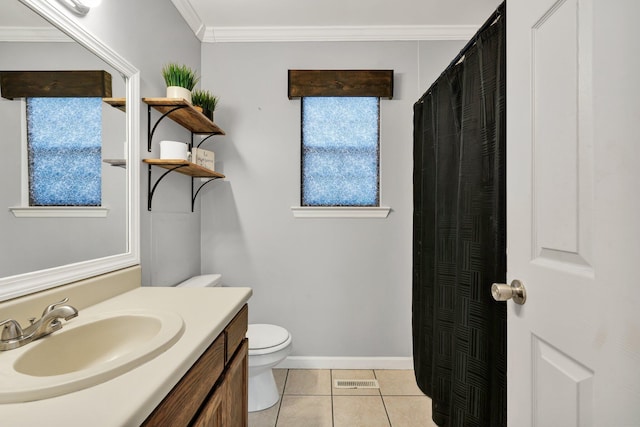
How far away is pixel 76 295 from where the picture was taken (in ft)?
3.42

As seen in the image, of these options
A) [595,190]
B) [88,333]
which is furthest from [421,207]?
[88,333]

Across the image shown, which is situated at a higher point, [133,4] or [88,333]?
[133,4]

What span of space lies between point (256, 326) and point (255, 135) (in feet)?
4.42

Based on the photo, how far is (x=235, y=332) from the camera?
3.68 ft

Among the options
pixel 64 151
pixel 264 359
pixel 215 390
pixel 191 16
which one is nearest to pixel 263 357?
pixel 264 359

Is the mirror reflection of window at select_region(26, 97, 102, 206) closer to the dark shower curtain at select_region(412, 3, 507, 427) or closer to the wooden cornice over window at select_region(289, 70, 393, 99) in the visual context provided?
the wooden cornice over window at select_region(289, 70, 393, 99)

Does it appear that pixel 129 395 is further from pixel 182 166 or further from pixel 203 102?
pixel 203 102

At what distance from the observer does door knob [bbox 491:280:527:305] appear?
78 centimetres

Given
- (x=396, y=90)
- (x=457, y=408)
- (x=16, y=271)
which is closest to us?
(x=16, y=271)

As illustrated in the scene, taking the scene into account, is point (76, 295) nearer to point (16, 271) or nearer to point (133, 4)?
point (16, 271)

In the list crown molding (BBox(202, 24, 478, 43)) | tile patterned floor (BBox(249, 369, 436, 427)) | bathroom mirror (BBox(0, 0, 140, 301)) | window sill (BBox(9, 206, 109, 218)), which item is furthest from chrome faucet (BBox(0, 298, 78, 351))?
crown molding (BBox(202, 24, 478, 43))

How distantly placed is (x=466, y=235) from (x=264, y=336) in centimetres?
126

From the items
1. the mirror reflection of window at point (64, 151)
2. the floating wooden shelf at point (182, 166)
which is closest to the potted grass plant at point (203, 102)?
the floating wooden shelf at point (182, 166)

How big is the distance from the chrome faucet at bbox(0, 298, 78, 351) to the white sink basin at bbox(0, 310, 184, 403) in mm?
18
